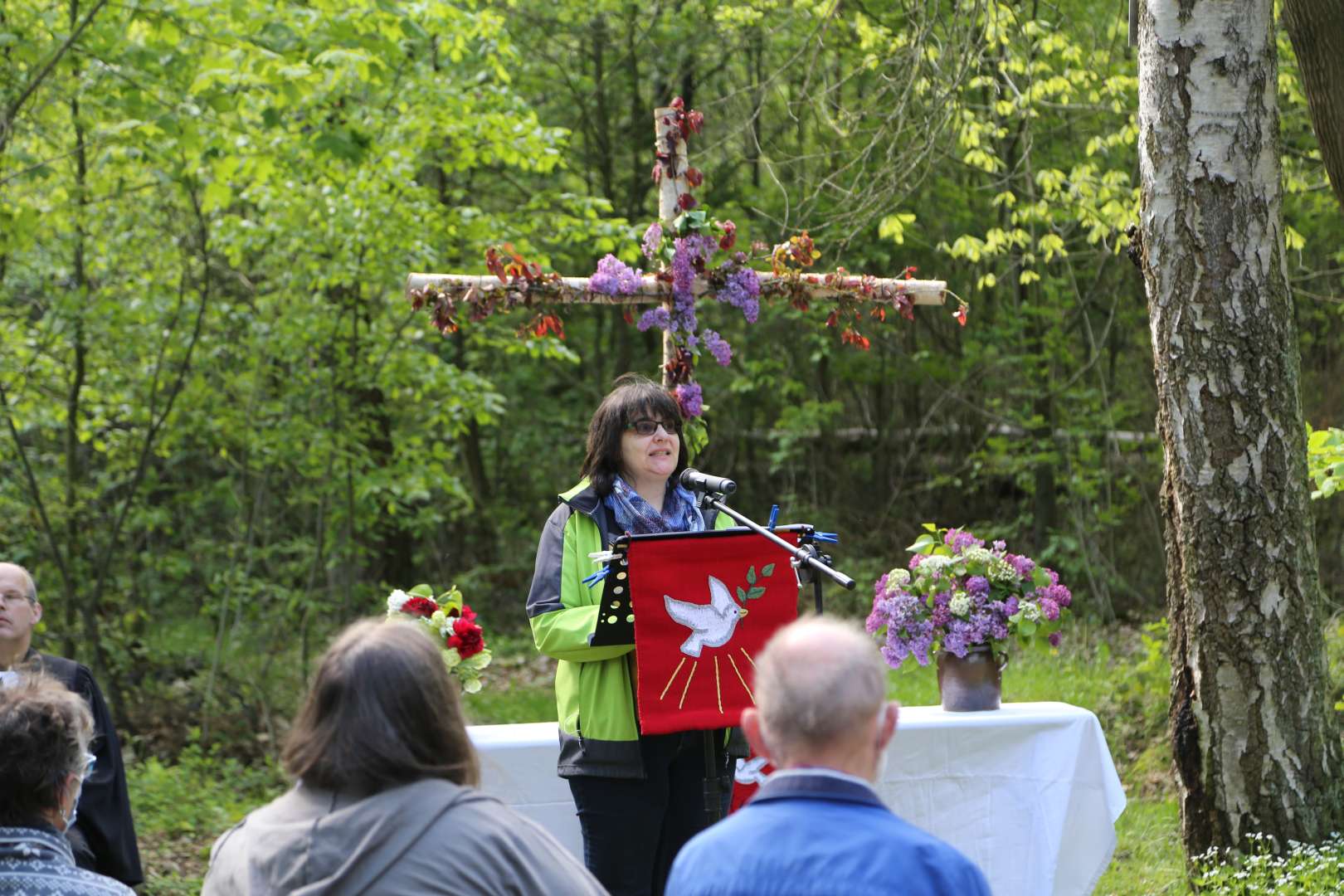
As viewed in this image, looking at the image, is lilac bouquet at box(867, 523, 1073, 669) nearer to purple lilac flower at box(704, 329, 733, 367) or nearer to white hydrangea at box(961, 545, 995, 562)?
white hydrangea at box(961, 545, 995, 562)

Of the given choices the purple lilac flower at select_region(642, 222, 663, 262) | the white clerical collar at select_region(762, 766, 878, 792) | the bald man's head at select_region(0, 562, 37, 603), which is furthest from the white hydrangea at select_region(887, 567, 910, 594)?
the white clerical collar at select_region(762, 766, 878, 792)

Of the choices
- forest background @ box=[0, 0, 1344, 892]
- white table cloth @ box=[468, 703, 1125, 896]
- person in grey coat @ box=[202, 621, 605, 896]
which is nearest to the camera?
person in grey coat @ box=[202, 621, 605, 896]

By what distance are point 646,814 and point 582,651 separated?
1.46 ft

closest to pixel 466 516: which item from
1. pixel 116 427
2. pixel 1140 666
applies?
pixel 116 427

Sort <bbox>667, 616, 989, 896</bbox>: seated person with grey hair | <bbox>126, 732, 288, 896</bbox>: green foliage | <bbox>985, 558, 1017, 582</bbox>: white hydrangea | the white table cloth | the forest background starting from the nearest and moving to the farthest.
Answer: <bbox>667, 616, 989, 896</bbox>: seated person with grey hair, the white table cloth, <bbox>985, 558, 1017, 582</bbox>: white hydrangea, <bbox>126, 732, 288, 896</bbox>: green foliage, the forest background

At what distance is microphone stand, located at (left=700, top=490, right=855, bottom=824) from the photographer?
10.5ft

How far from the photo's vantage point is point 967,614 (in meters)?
4.44

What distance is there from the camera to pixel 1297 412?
4.79 meters

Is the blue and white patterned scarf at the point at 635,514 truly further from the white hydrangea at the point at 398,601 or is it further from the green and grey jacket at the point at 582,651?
Result: the white hydrangea at the point at 398,601

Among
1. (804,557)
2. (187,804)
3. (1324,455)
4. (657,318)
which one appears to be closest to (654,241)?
(657,318)

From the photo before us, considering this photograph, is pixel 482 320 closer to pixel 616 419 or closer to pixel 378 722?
pixel 616 419

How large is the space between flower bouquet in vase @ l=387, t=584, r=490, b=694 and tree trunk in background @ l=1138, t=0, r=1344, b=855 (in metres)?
2.48

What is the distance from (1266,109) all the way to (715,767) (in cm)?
303

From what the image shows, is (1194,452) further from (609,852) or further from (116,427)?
(116,427)
